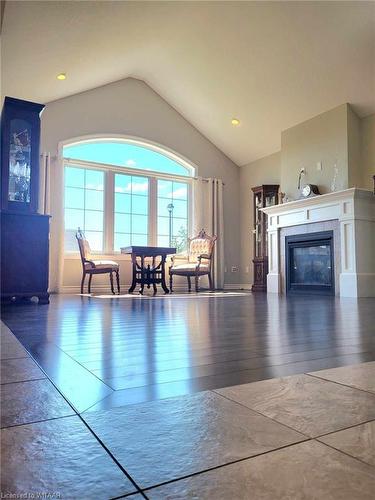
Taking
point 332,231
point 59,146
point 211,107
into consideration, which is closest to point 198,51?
point 211,107

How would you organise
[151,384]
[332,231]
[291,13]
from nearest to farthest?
[151,384]
[291,13]
[332,231]

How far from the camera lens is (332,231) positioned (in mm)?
5441

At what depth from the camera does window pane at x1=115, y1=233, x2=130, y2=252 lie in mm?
6965

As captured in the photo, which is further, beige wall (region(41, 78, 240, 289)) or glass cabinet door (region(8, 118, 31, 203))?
beige wall (region(41, 78, 240, 289))

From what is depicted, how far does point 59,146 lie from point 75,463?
21.3 ft

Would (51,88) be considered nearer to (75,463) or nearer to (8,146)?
(8,146)

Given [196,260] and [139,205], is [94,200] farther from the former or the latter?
[196,260]

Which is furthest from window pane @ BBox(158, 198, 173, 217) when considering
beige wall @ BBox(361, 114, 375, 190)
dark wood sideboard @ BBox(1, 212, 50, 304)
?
dark wood sideboard @ BBox(1, 212, 50, 304)

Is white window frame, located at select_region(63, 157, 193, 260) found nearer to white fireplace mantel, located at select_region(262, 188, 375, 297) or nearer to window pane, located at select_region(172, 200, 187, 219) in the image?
window pane, located at select_region(172, 200, 187, 219)

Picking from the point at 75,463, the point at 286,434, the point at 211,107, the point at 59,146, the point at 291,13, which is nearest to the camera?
the point at 75,463

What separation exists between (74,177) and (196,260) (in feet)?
8.53

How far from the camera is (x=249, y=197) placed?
310 inches

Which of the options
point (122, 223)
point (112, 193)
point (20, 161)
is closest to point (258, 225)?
point (122, 223)

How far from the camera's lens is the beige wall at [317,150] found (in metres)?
5.53
